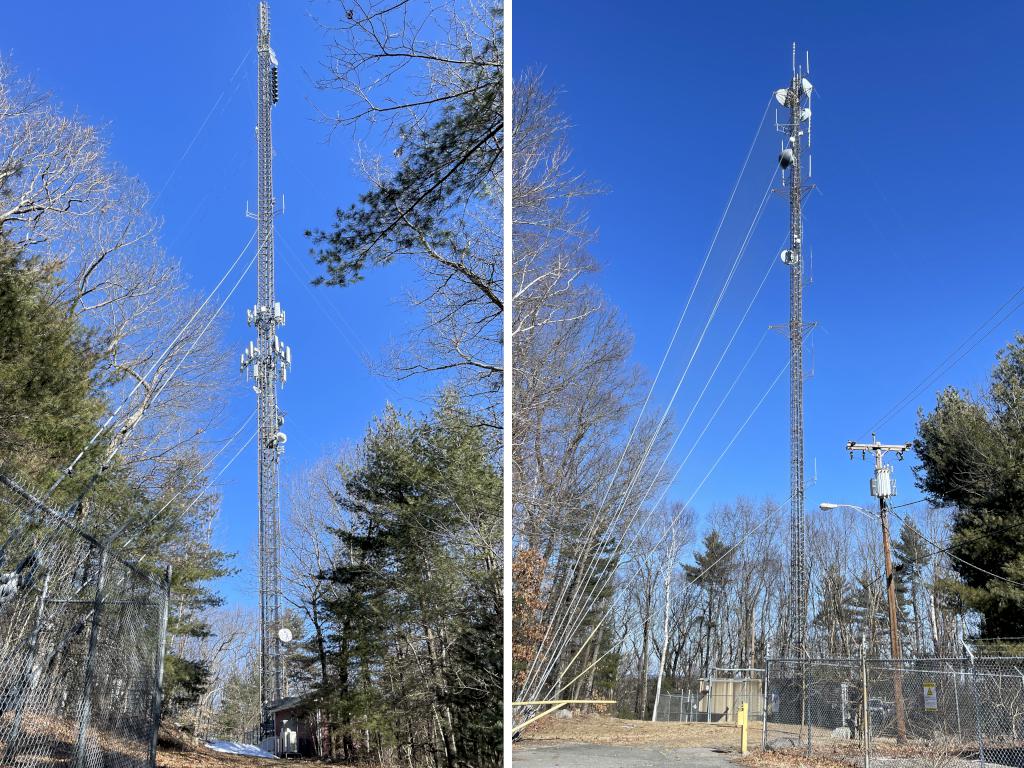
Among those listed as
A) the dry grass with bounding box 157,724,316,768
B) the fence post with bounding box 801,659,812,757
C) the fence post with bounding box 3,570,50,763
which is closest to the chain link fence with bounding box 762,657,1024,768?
the fence post with bounding box 801,659,812,757

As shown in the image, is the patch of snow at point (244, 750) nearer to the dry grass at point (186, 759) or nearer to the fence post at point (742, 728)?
the dry grass at point (186, 759)

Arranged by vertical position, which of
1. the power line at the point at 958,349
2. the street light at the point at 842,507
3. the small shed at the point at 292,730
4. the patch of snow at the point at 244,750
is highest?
the power line at the point at 958,349

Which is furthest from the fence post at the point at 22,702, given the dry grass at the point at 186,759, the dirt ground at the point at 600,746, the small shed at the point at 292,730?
the small shed at the point at 292,730

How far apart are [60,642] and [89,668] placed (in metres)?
0.14

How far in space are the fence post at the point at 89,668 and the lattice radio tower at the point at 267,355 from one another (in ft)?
10.1

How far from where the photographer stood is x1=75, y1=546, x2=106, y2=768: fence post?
8.07 ft

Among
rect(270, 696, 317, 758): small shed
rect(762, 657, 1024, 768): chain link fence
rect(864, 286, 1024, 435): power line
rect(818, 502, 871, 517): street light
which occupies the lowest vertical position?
rect(270, 696, 317, 758): small shed

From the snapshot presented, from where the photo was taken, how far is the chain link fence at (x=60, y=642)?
7.34ft

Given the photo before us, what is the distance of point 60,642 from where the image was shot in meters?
2.53

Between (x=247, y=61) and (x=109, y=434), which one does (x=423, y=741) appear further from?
(x=247, y=61)

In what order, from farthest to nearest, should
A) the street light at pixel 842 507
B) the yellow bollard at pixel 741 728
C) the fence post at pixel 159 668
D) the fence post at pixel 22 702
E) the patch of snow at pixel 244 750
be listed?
the patch of snow at pixel 244 750, the street light at pixel 842 507, the fence post at pixel 159 668, the fence post at pixel 22 702, the yellow bollard at pixel 741 728

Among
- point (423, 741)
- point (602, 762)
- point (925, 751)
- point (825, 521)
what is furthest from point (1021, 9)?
point (423, 741)

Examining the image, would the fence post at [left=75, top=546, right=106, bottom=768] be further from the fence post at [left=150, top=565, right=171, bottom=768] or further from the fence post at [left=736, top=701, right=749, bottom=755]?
the fence post at [left=736, top=701, right=749, bottom=755]

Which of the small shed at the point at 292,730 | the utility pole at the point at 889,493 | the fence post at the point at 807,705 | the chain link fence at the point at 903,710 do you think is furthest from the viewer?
the small shed at the point at 292,730
